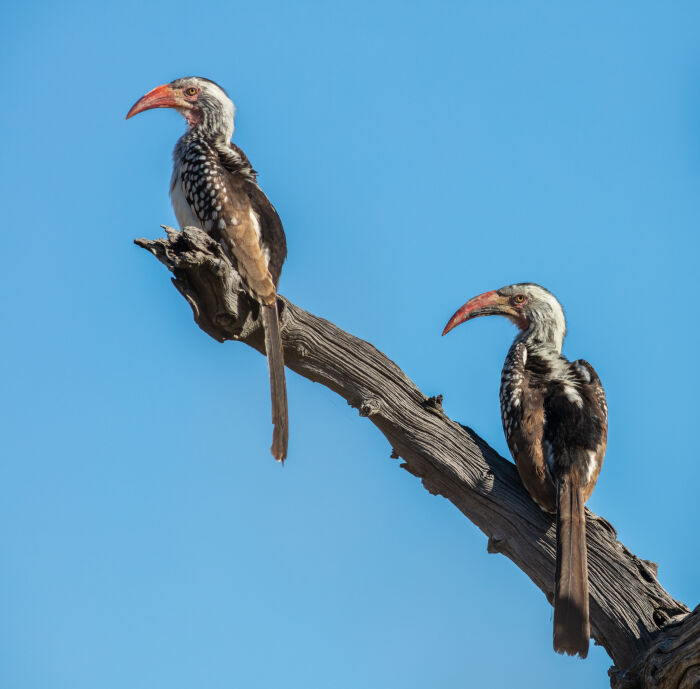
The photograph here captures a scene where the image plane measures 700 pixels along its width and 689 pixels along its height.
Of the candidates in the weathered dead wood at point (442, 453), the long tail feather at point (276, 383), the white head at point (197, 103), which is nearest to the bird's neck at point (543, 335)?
the weathered dead wood at point (442, 453)

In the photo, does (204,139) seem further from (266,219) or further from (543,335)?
(543,335)

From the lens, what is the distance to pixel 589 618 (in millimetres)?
4566

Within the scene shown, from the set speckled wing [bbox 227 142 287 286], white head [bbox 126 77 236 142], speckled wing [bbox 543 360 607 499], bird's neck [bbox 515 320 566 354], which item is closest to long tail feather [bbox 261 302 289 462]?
speckled wing [bbox 227 142 287 286]

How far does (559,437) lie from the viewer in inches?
196

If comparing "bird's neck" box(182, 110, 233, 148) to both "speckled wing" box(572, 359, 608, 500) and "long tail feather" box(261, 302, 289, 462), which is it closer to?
"long tail feather" box(261, 302, 289, 462)

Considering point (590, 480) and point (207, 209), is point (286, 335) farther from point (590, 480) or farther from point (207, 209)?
point (590, 480)

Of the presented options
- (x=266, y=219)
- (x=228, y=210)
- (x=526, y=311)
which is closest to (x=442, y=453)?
(x=526, y=311)

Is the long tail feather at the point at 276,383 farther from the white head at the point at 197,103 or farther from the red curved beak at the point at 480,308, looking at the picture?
the white head at the point at 197,103

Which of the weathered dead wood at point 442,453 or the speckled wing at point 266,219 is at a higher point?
the speckled wing at point 266,219

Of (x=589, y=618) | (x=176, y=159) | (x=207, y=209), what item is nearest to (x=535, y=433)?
(x=589, y=618)

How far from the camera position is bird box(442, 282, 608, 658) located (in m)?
4.37

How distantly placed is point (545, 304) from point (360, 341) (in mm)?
1715

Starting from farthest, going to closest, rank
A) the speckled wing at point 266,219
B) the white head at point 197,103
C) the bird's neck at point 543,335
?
the white head at point 197,103
the bird's neck at point 543,335
the speckled wing at point 266,219

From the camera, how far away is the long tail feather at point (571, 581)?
14.1ft
